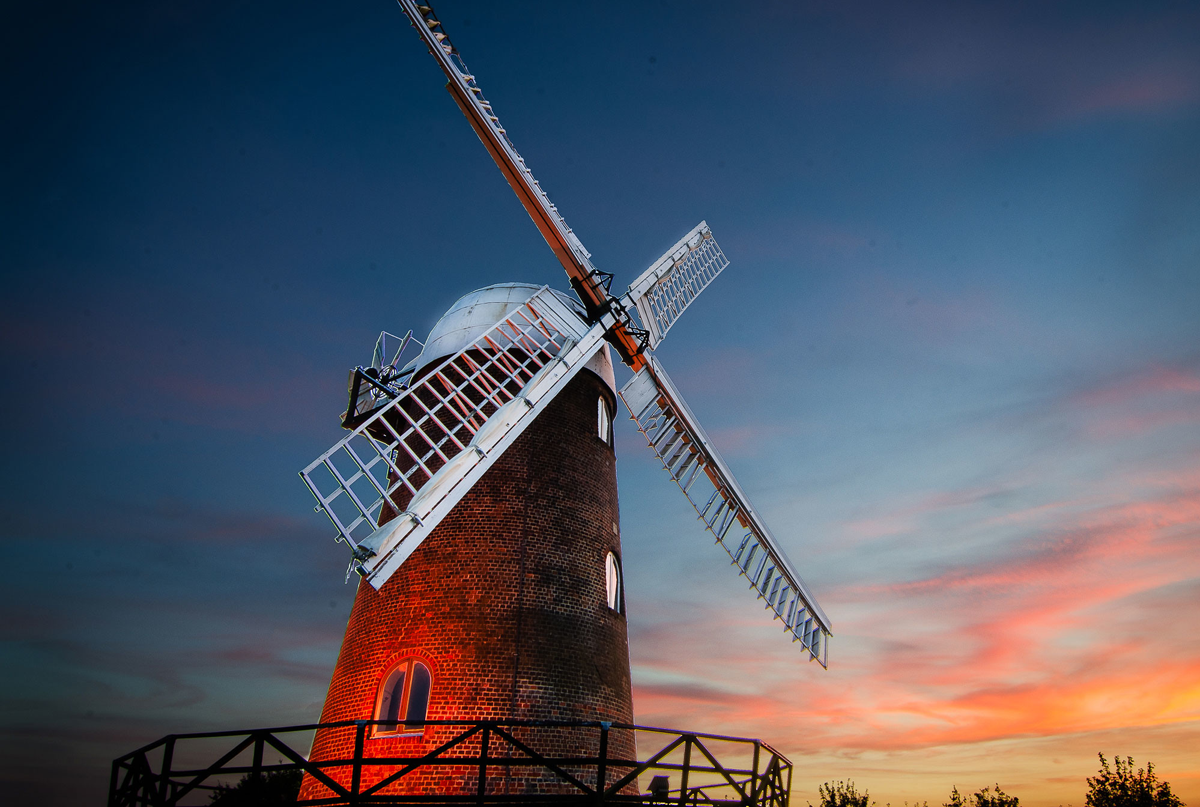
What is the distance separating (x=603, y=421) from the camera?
15.7 meters

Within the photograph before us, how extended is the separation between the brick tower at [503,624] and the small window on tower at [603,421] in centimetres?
94

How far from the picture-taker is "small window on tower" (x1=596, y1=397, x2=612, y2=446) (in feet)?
50.5

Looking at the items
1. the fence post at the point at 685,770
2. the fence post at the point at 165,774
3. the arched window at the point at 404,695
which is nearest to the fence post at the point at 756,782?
the fence post at the point at 685,770

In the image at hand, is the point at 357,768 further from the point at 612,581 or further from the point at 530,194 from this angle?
the point at 530,194

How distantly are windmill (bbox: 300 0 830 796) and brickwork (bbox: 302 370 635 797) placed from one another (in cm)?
3

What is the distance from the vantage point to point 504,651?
11.8 m

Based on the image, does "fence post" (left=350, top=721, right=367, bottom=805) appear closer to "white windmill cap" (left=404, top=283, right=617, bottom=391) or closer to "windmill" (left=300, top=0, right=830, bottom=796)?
"windmill" (left=300, top=0, right=830, bottom=796)

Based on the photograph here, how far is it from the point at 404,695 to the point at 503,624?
1748 millimetres

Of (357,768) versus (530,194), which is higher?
(530,194)

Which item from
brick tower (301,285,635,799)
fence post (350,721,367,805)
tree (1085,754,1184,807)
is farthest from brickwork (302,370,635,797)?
tree (1085,754,1184,807)

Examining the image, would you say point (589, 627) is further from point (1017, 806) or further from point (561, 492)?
point (1017, 806)

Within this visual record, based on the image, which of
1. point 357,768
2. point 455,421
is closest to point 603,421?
point 455,421

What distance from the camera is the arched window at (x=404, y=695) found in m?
11.7

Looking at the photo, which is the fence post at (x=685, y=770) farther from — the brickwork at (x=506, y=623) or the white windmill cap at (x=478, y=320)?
the white windmill cap at (x=478, y=320)
